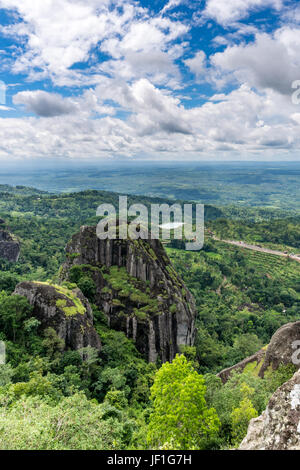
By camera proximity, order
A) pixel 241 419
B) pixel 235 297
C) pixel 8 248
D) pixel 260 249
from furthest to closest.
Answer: pixel 260 249 → pixel 8 248 → pixel 235 297 → pixel 241 419

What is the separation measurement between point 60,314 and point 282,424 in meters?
21.3

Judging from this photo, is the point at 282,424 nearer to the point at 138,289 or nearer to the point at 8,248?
the point at 138,289

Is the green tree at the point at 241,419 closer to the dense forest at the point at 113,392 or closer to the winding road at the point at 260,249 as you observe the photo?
the dense forest at the point at 113,392

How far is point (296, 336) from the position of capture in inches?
795

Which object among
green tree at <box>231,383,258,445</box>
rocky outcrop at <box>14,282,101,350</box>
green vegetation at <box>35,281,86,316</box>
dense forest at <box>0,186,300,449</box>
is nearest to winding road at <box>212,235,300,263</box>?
dense forest at <box>0,186,300,449</box>

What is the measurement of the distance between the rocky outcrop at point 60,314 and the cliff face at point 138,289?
306 inches

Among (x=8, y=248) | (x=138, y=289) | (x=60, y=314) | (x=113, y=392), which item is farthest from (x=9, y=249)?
(x=113, y=392)

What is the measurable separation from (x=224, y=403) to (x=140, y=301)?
66.9ft

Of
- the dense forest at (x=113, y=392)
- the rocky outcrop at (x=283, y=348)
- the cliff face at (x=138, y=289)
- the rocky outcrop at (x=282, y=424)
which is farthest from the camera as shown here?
the cliff face at (x=138, y=289)

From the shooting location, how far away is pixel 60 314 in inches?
960

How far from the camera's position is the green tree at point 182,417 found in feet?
36.5

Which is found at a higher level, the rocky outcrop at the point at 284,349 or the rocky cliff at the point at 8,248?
the rocky outcrop at the point at 284,349

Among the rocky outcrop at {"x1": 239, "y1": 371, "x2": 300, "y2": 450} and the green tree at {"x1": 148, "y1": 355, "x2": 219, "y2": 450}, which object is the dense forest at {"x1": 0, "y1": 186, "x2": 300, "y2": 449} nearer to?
the green tree at {"x1": 148, "y1": 355, "x2": 219, "y2": 450}

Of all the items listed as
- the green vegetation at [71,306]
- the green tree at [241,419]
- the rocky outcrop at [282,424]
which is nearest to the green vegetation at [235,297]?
the green vegetation at [71,306]
